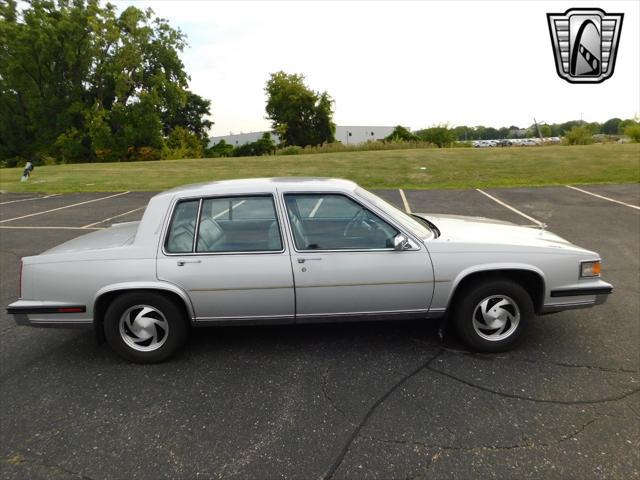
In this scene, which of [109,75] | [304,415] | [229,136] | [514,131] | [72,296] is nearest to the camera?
[304,415]

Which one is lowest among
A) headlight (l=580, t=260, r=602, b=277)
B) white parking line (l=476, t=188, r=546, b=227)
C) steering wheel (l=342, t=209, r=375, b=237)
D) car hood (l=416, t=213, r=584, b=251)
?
white parking line (l=476, t=188, r=546, b=227)

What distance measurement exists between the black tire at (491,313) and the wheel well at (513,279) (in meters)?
0.03

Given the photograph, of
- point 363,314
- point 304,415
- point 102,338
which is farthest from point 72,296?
point 363,314

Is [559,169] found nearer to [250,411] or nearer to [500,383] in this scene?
[500,383]

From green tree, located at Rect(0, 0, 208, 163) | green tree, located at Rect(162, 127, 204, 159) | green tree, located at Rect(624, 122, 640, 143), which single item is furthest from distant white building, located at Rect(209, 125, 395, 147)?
green tree, located at Rect(624, 122, 640, 143)

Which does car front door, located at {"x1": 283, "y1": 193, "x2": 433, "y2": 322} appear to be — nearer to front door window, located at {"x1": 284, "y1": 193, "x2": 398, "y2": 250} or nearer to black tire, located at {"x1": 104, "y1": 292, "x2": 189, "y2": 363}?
front door window, located at {"x1": 284, "y1": 193, "x2": 398, "y2": 250}

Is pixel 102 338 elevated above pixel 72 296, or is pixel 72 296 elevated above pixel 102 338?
pixel 72 296

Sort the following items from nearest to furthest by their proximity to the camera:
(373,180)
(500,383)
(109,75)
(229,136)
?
(500,383) → (373,180) → (109,75) → (229,136)

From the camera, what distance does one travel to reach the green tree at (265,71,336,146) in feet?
177

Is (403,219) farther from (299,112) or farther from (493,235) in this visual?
(299,112)

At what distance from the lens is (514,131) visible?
110m

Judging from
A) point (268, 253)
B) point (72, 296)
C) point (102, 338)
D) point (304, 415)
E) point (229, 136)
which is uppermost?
point (229, 136)

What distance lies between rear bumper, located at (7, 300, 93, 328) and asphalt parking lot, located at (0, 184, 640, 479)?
1.37ft

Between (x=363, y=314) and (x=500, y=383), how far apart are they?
1.10 m
